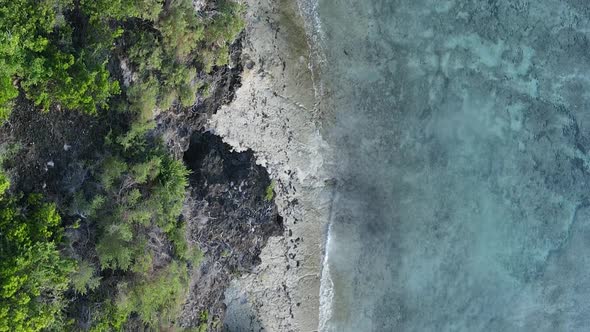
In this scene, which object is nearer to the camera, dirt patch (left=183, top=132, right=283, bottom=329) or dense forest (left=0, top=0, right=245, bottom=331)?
dense forest (left=0, top=0, right=245, bottom=331)

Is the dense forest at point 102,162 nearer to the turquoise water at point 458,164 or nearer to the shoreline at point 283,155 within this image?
the shoreline at point 283,155

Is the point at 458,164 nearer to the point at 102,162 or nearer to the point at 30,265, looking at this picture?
the point at 102,162

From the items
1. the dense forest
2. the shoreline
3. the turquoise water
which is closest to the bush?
the dense forest

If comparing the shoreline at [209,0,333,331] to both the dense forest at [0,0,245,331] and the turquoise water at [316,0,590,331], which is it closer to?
the turquoise water at [316,0,590,331]

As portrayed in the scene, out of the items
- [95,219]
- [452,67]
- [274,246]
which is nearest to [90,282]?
[95,219]

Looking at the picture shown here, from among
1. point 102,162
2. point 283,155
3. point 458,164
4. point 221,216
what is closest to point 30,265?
point 102,162

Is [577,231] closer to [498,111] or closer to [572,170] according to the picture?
[572,170]
